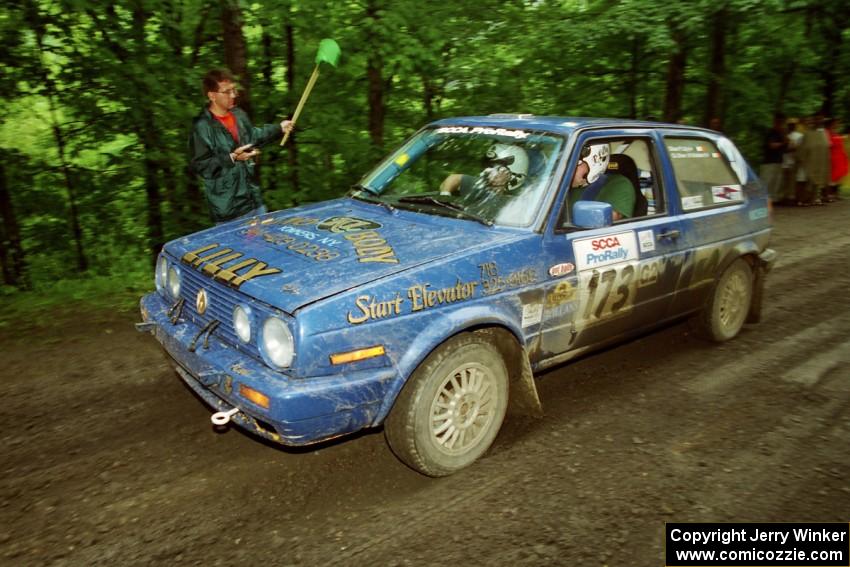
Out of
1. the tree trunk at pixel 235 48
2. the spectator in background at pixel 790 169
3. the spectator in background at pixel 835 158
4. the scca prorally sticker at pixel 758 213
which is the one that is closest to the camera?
the scca prorally sticker at pixel 758 213

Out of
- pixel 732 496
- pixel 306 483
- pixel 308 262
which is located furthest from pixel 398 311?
pixel 732 496

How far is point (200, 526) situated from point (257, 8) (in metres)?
6.79

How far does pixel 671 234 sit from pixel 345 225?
7.52 feet

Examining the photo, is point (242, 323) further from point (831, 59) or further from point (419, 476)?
point (831, 59)

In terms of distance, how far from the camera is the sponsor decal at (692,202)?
449 centimetres

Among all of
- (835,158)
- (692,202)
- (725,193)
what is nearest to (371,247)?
(692,202)

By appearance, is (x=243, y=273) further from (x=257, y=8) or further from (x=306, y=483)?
(x=257, y=8)

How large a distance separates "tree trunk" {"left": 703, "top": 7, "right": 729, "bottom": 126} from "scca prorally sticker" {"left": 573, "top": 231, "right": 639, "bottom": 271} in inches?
426

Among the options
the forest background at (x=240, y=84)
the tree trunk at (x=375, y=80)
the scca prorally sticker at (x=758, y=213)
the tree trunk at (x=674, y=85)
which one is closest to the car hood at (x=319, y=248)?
the scca prorally sticker at (x=758, y=213)

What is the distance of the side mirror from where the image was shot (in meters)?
3.51

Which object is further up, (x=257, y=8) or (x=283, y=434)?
(x=257, y=8)

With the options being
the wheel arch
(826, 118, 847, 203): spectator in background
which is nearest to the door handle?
the wheel arch

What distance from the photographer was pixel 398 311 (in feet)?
9.65

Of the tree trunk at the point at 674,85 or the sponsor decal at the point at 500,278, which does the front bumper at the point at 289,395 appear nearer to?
the sponsor decal at the point at 500,278
